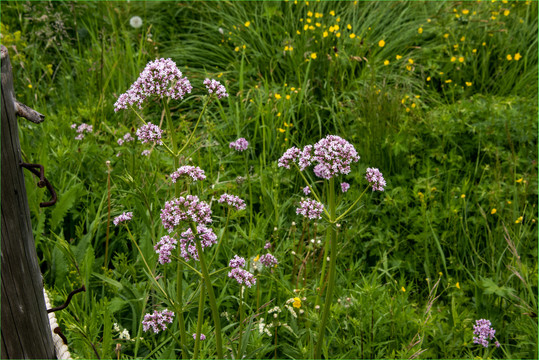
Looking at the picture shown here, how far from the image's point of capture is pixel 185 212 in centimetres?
167

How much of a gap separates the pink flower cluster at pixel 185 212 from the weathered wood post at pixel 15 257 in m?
0.40

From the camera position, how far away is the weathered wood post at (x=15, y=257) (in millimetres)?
1273

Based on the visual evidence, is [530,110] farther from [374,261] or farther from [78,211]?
[78,211]

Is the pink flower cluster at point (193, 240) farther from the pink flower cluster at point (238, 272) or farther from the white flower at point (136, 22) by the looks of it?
the white flower at point (136, 22)

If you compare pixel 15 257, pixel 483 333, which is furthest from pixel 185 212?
pixel 483 333

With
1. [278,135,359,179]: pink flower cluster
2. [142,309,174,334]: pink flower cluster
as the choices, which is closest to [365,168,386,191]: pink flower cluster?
[278,135,359,179]: pink flower cluster

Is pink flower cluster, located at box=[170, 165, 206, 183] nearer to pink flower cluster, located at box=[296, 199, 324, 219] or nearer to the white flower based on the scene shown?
pink flower cluster, located at box=[296, 199, 324, 219]

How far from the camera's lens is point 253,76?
4766 mm

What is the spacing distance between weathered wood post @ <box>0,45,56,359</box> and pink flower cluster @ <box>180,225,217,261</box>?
456 millimetres

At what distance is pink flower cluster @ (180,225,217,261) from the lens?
169 centimetres

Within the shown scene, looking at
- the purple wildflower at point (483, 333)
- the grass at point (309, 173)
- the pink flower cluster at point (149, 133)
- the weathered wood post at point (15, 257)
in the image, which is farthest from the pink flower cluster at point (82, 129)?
the purple wildflower at point (483, 333)

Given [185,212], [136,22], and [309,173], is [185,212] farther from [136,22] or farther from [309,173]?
[136,22]

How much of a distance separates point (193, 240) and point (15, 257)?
56cm

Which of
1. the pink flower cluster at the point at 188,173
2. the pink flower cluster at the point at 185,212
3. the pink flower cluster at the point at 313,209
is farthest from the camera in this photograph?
the pink flower cluster at the point at 313,209
